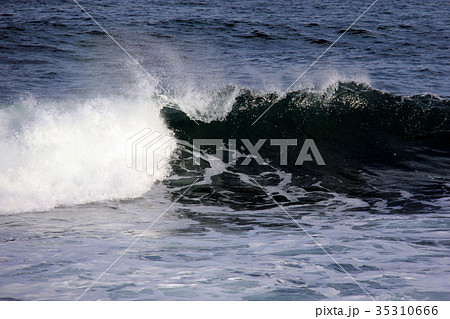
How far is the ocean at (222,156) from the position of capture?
400 cm

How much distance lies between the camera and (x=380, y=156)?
8461mm

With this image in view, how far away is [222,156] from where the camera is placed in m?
8.68

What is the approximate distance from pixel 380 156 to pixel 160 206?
4.23m

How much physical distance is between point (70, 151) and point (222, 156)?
8.61 feet

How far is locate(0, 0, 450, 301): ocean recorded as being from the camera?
13.1ft

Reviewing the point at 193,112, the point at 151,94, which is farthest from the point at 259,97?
the point at 151,94

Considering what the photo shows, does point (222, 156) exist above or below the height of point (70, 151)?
below

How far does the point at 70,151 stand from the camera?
7.71 meters

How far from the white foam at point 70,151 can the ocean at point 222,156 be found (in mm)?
32

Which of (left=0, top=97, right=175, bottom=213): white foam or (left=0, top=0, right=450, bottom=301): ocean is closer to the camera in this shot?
(left=0, top=0, right=450, bottom=301): ocean

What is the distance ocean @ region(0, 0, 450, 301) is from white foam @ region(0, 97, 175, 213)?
3 cm

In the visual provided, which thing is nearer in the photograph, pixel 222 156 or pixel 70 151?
pixel 70 151

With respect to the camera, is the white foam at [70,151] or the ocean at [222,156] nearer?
the ocean at [222,156]

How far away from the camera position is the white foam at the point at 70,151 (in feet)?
21.3
